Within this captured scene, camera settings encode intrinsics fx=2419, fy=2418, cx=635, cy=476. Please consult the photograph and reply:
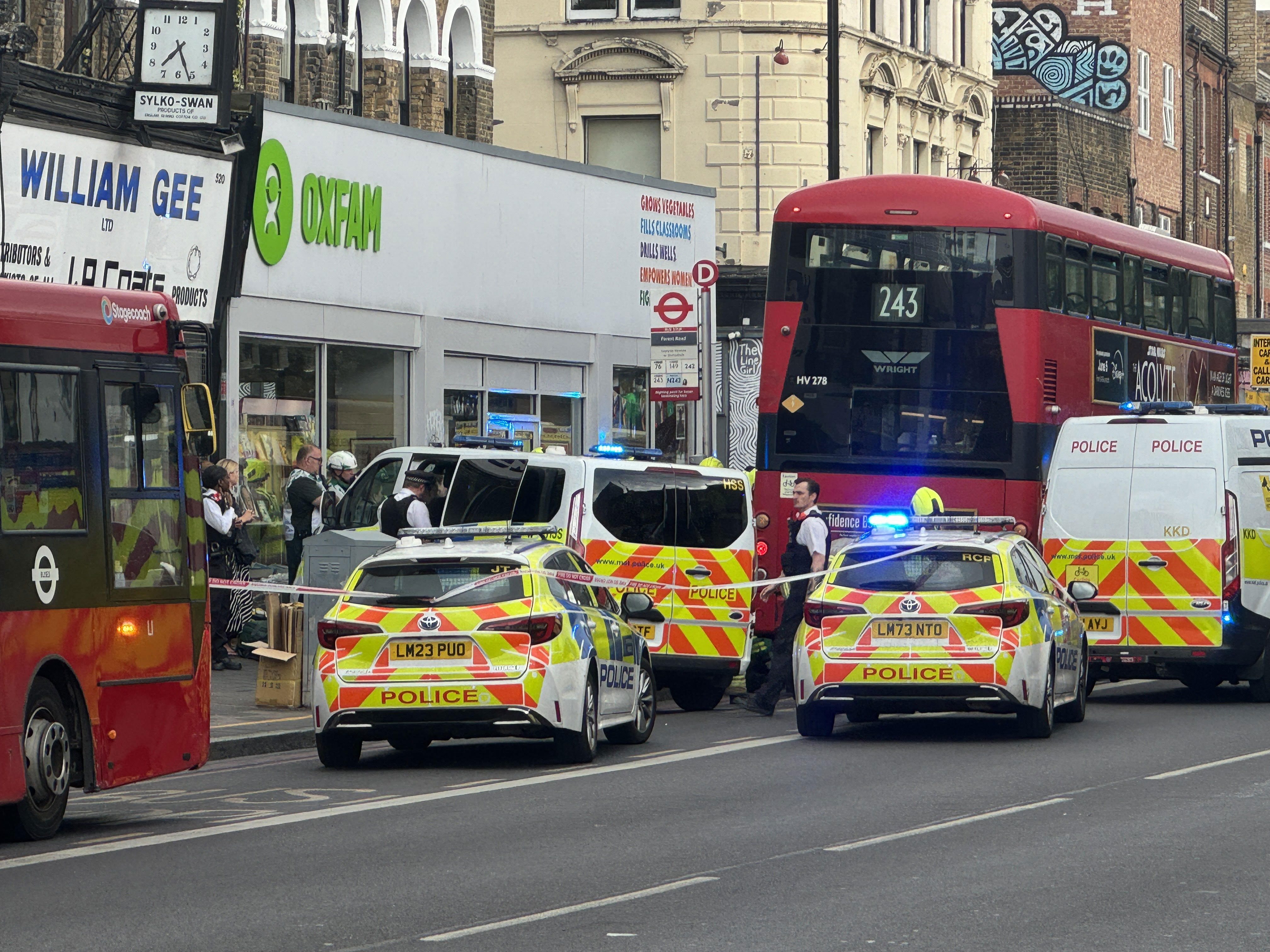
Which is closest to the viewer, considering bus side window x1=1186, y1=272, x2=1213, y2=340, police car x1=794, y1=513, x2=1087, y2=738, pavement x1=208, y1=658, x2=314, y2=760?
pavement x1=208, y1=658, x2=314, y2=760

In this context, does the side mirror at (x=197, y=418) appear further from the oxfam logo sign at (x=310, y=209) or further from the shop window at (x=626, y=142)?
the shop window at (x=626, y=142)

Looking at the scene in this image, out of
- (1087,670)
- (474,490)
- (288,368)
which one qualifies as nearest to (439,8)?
(288,368)

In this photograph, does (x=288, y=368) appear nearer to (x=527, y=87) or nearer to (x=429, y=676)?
(x=429, y=676)

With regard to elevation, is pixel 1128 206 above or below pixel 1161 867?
above

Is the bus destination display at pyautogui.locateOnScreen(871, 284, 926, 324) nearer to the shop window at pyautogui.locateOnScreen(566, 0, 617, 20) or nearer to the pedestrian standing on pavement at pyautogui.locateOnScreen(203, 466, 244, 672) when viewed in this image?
the pedestrian standing on pavement at pyautogui.locateOnScreen(203, 466, 244, 672)

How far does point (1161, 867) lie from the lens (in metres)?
10.8

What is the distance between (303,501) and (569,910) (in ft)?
42.0

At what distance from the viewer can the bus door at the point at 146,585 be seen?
1244 cm

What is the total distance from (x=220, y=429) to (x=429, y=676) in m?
9.86

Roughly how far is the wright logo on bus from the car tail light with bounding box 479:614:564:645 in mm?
7898

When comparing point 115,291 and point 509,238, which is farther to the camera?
point 509,238

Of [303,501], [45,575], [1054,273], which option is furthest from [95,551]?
[1054,273]

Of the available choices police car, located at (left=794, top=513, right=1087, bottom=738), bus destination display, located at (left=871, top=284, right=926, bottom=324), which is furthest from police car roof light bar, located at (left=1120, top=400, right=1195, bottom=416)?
police car, located at (left=794, top=513, right=1087, bottom=738)

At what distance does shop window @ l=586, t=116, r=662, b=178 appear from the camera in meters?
43.5
